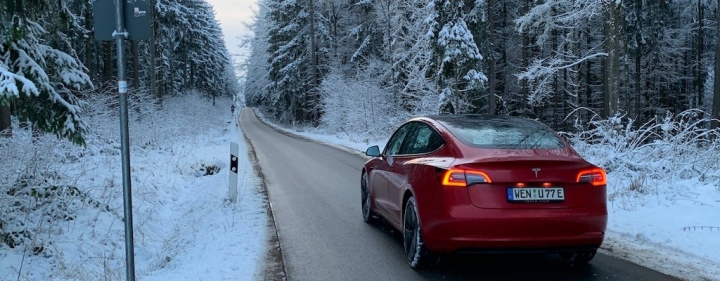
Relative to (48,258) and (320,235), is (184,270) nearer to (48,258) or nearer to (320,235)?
(320,235)

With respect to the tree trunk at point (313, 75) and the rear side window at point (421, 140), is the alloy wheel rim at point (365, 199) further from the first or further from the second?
the tree trunk at point (313, 75)

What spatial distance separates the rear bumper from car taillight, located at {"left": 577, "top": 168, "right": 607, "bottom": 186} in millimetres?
212

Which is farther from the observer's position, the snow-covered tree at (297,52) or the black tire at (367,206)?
the snow-covered tree at (297,52)

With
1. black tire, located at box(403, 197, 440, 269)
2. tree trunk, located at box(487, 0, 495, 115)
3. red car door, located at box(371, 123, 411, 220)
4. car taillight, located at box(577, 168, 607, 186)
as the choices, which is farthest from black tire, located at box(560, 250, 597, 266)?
tree trunk, located at box(487, 0, 495, 115)

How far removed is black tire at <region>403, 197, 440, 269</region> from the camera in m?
4.87

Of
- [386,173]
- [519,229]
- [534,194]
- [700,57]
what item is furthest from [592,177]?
[700,57]

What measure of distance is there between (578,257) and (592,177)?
1047 mm

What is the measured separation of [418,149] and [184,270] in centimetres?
292

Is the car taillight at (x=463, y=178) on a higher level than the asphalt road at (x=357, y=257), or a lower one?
higher

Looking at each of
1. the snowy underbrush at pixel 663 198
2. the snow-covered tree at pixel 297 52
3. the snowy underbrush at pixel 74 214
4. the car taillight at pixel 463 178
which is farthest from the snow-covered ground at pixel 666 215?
the snow-covered tree at pixel 297 52

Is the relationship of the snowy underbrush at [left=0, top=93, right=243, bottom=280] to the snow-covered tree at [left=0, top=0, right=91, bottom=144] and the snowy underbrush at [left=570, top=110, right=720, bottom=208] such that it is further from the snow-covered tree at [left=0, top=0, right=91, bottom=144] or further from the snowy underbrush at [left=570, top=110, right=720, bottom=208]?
the snowy underbrush at [left=570, top=110, right=720, bottom=208]

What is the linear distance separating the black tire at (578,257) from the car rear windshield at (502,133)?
1140mm

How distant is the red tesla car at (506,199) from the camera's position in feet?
14.1

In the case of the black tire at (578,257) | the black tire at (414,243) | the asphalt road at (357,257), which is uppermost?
the black tire at (414,243)
